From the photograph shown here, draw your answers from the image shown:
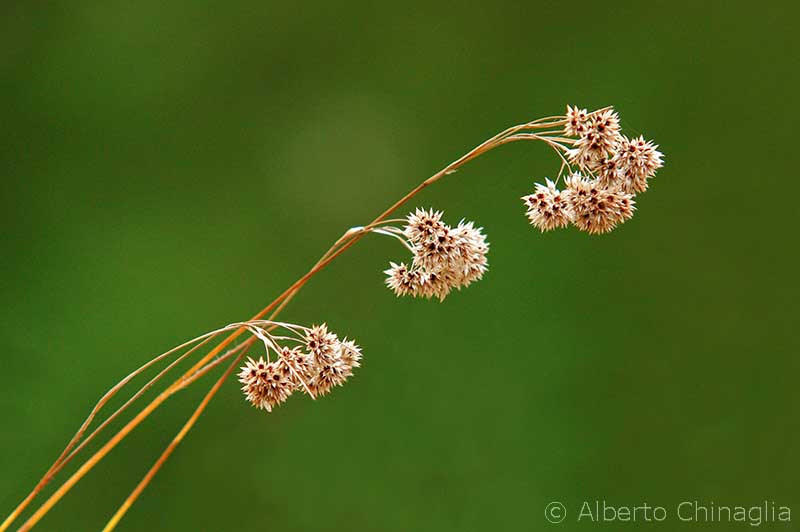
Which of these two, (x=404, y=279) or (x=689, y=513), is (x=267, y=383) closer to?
(x=404, y=279)

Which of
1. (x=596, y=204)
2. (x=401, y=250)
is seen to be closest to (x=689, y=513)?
(x=401, y=250)

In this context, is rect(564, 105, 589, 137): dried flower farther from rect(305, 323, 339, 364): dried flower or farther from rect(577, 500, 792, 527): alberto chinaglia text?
rect(577, 500, 792, 527): alberto chinaglia text

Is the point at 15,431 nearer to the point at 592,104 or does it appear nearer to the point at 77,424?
the point at 77,424

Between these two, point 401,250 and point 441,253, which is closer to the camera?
point 441,253

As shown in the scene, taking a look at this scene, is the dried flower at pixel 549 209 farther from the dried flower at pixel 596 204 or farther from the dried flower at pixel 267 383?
the dried flower at pixel 267 383

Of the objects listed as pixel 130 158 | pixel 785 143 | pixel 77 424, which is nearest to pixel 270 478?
pixel 77 424

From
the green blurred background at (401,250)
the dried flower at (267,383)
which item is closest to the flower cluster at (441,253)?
the dried flower at (267,383)
